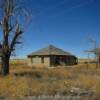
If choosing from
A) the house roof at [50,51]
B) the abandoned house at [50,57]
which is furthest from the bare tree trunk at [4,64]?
the house roof at [50,51]

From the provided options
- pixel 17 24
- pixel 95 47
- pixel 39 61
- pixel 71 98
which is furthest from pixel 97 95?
pixel 95 47

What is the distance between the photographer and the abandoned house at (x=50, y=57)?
189 feet

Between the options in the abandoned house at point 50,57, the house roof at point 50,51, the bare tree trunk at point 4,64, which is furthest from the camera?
the house roof at point 50,51

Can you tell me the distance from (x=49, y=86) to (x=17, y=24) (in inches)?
457

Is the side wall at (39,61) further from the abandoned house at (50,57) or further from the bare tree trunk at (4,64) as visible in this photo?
the bare tree trunk at (4,64)

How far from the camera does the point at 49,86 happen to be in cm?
1789

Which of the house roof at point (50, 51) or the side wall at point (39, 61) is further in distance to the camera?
the house roof at point (50, 51)

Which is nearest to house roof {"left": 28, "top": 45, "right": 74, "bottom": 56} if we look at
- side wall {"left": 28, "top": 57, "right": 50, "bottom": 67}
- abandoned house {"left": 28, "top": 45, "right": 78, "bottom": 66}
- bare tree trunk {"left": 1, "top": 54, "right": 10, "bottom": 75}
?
abandoned house {"left": 28, "top": 45, "right": 78, "bottom": 66}

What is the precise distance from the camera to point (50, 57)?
57438 mm

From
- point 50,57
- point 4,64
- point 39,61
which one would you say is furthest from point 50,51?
point 4,64

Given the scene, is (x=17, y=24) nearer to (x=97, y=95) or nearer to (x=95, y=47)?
(x=97, y=95)

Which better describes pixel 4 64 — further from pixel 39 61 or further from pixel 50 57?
pixel 39 61

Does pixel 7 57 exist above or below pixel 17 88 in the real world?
above

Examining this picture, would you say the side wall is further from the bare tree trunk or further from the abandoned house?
the bare tree trunk
